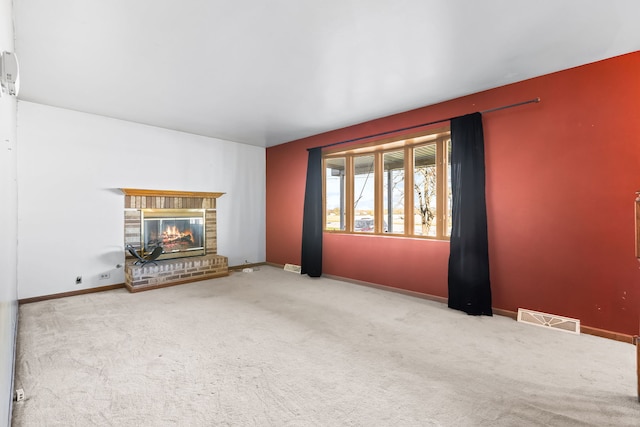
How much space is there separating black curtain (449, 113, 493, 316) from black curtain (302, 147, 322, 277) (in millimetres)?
2321

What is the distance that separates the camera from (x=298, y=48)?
2.62 m

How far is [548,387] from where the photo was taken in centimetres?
200

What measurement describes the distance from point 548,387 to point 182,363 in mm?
2599

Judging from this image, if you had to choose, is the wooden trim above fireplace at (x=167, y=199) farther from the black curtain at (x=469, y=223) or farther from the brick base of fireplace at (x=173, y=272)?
the black curtain at (x=469, y=223)

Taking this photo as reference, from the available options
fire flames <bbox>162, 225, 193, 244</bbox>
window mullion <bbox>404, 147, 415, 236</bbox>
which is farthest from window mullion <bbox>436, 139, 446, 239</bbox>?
fire flames <bbox>162, 225, 193, 244</bbox>

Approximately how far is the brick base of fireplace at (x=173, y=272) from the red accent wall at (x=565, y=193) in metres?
3.52

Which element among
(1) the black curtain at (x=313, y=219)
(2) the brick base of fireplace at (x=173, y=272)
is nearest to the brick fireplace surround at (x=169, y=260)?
(2) the brick base of fireplace at (x=173, y=272)

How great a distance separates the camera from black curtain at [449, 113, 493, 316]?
3428 mm

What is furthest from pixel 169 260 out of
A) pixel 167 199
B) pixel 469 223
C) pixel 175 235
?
pixel 469 223

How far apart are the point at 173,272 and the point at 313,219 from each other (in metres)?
2.45

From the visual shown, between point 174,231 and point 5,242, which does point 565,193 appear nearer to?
point 5,242

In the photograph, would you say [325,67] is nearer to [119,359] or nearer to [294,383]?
[294,383]

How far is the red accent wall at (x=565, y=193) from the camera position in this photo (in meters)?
2.74

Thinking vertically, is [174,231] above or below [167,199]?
below
